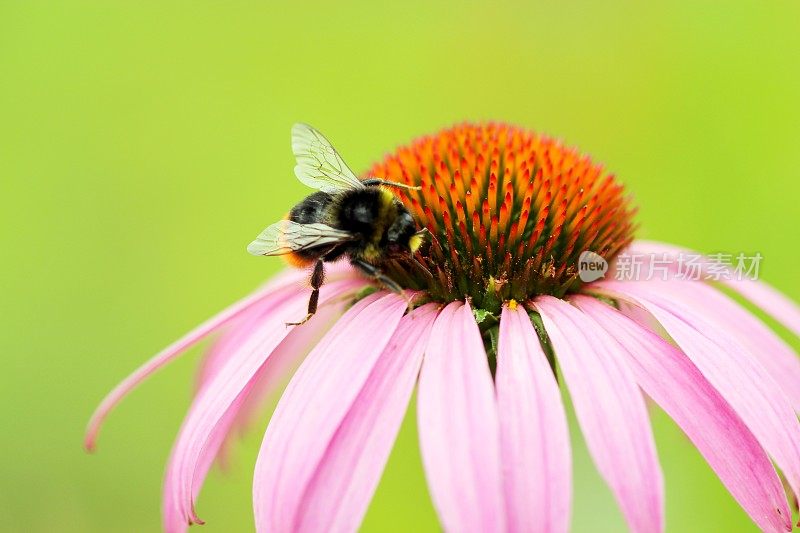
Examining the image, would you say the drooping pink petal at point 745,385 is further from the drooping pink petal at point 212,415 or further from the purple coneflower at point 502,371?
the drooping pink petal at point 212,415

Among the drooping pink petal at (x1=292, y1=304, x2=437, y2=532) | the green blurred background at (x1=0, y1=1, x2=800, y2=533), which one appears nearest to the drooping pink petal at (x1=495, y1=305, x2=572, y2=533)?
the drooping pink petal at (x1=292, y1=304, x2=437, y2=532)

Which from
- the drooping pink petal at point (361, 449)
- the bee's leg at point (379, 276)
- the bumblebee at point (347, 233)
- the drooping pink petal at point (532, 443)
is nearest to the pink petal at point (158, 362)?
the bumblebee at point (347, 233)

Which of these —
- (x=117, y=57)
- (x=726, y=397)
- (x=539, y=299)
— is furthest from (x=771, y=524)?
(x=117, y=57)

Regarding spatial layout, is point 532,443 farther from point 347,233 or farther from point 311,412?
point 347,233

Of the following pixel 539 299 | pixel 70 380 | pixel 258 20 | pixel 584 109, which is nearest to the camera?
pixel 539 299

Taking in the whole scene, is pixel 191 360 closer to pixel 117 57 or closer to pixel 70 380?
pixel 70 380

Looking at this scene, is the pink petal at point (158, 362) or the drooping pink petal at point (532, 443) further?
the pink petal at point (158, 362)

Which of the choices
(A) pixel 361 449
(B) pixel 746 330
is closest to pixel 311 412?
(A) pixel 361 449
